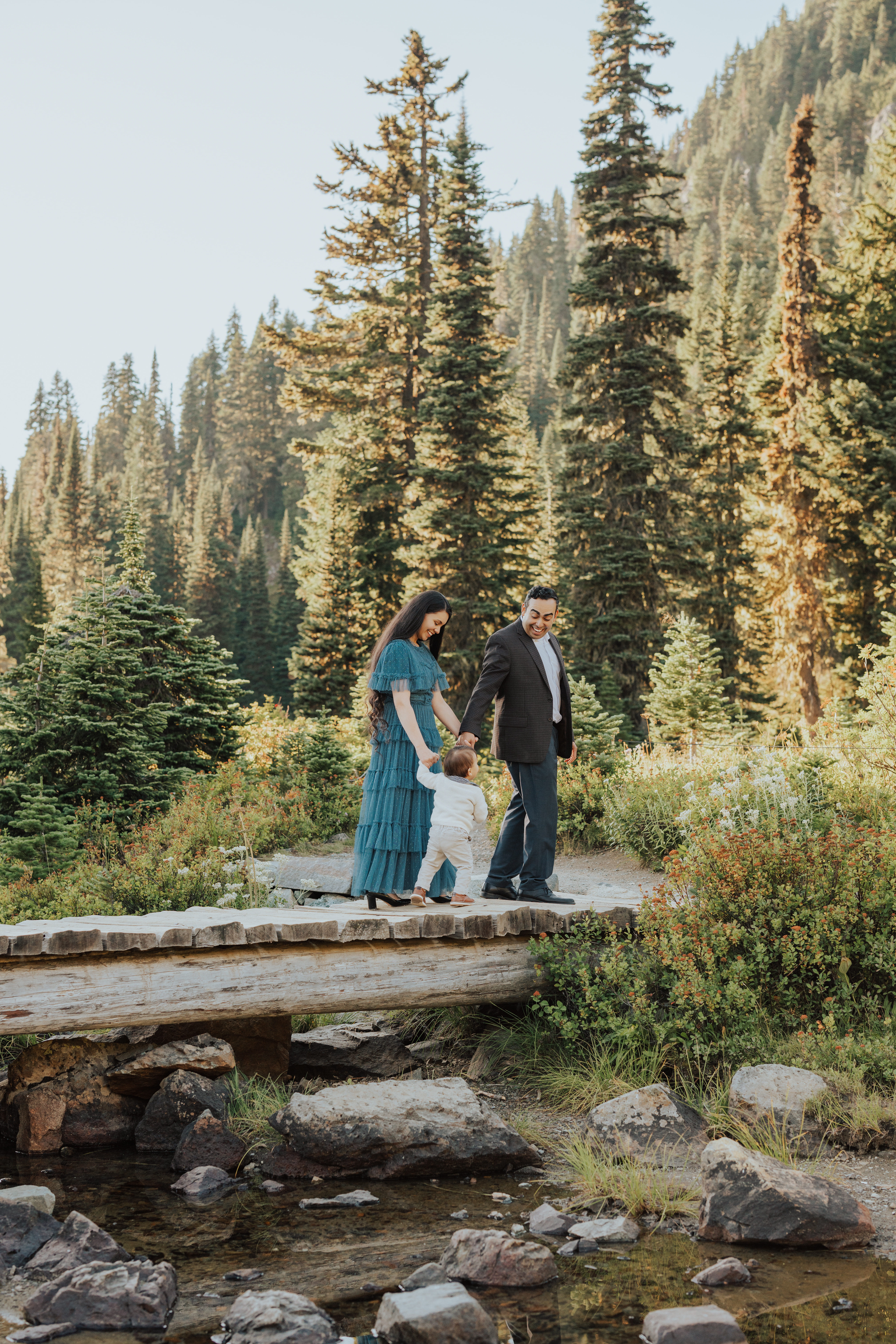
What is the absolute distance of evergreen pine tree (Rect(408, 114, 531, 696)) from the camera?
839 inches

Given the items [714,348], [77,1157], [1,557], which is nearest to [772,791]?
[77,1157]

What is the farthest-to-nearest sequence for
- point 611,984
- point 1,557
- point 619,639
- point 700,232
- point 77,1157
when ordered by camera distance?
point 700,232 → point 1,557 → point 619,639 → point 611,984 → point 77,1157

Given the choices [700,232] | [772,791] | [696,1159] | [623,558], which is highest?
[700,232]

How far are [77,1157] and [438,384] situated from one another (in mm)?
18656

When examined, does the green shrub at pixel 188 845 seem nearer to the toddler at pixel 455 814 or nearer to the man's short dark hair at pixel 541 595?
the toddler at pixel 455 814

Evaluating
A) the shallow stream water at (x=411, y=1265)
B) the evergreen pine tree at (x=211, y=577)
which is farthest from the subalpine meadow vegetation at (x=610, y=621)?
the evergreen pine tree at (x=211, y=577)

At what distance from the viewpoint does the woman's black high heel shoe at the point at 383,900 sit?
244 inches

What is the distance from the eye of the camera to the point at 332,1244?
14.0 ft

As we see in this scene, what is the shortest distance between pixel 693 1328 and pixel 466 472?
63.0 feet

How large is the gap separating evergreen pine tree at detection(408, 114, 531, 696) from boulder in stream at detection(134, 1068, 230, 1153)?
50.7ft

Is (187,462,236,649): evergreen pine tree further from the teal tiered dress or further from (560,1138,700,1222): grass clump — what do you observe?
(560,1138,700,1222): grass clump

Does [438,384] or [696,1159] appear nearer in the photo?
[696,1159]

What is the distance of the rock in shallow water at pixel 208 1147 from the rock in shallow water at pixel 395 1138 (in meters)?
0.26

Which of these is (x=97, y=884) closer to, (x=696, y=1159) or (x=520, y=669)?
(x=520, y=669)
